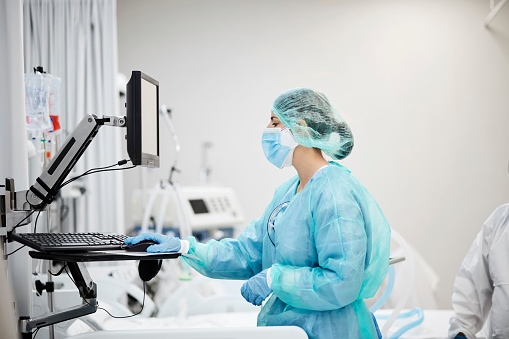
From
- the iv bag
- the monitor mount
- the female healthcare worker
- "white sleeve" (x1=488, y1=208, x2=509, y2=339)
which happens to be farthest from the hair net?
the iv bag

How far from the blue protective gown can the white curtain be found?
178 centimetres

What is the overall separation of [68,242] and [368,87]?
2.98 metres

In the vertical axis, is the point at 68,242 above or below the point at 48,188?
below

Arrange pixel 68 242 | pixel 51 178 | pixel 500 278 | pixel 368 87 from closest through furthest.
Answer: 1. pixel 68 242
2. pixel 51 178
3. pixel 500 278
4. pixel 368 87

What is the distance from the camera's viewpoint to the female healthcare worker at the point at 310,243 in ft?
4.22

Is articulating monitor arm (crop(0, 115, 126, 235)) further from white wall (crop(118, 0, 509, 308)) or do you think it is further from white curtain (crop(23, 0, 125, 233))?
white wall (crop(118, 0, 509, 308))

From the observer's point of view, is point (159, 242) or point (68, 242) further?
point (159, 242)

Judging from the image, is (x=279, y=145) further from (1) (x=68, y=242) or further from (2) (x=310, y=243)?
(1) (x=68, y=242)

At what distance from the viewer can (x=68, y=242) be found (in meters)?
1.23

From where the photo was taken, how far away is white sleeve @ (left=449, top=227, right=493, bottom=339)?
204cm

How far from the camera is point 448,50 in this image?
3.73 metres

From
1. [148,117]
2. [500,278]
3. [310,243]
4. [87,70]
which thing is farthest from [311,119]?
[87,70]

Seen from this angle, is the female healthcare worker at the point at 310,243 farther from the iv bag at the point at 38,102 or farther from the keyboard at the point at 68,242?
the iv bag at the point at 38,102

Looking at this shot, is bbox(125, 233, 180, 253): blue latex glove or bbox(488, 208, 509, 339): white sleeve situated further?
bbox(488, 208, 509, 339): white sleeve
